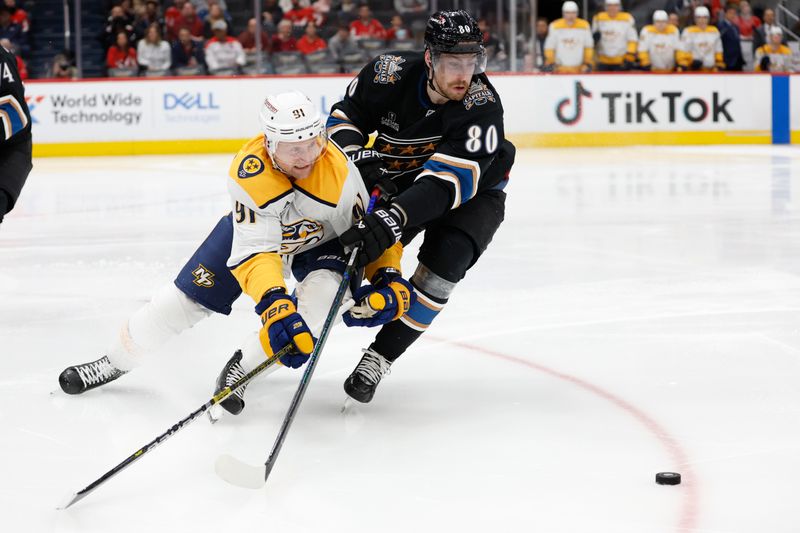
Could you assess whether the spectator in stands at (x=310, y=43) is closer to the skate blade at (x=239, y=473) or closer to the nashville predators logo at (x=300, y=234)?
the nashville predators logo at (x=300, y=234)

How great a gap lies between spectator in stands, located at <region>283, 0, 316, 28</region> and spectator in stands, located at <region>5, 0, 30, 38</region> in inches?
104

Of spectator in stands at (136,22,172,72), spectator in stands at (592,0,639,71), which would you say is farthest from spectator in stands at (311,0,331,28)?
spectator in stands at (592,0,639,71)

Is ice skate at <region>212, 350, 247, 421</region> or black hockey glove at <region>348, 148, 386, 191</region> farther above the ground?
black hockey glove at <region>348, 148, 386, 191</region>

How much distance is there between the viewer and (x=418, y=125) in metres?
3.21

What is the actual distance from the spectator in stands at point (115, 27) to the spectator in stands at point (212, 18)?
735 millimetres

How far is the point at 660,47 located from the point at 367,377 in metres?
9.79

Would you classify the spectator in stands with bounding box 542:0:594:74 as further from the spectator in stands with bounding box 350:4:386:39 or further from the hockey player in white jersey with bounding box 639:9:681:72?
the spectator in stands with bounding box 350:4:386:39

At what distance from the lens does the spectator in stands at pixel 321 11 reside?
38.4 feet

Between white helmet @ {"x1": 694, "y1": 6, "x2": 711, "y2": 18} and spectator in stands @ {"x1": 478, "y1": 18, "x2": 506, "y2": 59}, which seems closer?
spectator in stands @ {"x1": 478, "y1": 18, "x2": 506, "y2": 59}

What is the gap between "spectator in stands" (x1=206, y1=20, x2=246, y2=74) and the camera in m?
11.4

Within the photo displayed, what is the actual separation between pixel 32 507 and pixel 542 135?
32.4 ft

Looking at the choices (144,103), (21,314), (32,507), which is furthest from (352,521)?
(144,103)

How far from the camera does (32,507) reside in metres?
2.30

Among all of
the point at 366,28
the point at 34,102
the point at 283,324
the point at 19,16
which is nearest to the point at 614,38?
the point at 366,28
